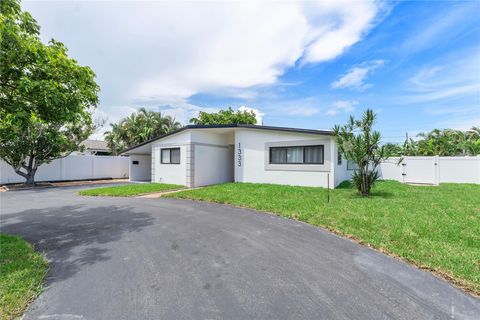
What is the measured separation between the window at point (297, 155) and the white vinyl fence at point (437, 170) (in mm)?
7273

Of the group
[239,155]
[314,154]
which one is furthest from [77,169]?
[314,154]

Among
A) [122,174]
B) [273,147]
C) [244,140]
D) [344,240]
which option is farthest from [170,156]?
[344,240]

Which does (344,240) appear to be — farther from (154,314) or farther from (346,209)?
(154,314)

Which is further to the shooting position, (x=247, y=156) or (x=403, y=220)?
(x=247, y=156)

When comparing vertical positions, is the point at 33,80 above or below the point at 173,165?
above

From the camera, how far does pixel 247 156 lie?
14.8 m

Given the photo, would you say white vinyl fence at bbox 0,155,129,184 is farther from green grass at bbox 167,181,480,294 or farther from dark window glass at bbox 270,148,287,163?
dark window glass at bbox 270,148,287,163

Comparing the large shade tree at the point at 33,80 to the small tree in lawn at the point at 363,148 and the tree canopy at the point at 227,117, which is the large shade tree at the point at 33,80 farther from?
the tree canopy at the point at 227,117

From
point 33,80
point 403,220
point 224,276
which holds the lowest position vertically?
point 224,276

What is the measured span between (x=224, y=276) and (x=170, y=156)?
1303 cm

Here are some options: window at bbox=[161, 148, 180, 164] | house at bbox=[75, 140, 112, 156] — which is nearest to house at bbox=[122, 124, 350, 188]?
window at bbox=[161, 148, 180, 164]

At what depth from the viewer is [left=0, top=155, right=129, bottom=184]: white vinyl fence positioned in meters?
16.5

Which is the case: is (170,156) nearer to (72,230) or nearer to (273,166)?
(273,166)

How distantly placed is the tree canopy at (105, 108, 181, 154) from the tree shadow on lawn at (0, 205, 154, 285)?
2152cm
